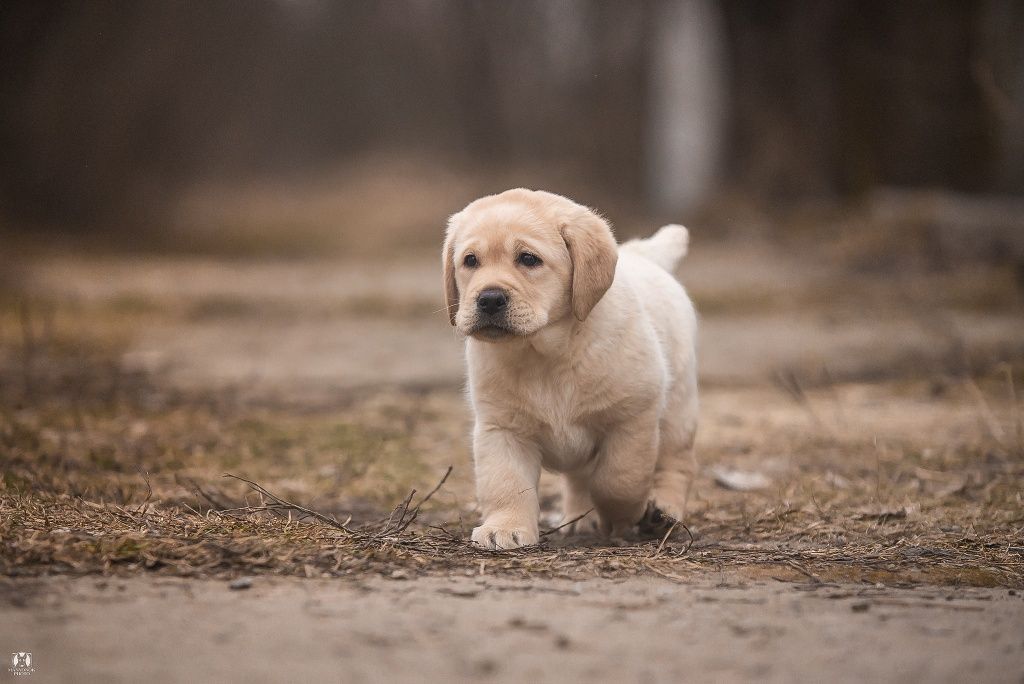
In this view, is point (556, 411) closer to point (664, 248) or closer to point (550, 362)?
point (550, 362)

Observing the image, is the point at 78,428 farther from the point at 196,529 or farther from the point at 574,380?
the point at 574,380

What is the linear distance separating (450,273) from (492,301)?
0.47 metres

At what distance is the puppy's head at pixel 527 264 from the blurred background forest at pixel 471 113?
27.0 feet

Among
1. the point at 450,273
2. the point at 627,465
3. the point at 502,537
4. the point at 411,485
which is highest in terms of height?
the point at 450,273

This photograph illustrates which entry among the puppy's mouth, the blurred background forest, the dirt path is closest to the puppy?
the puppy's mouth

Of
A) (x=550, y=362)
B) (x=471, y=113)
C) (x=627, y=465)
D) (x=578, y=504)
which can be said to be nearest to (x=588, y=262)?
(x=550, y=362)

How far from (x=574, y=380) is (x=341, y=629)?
144 cm

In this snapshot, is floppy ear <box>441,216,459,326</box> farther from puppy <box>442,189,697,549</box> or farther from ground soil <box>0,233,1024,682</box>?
ground soil <box>0,233,1024,682</box>

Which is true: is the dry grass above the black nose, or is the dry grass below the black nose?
below

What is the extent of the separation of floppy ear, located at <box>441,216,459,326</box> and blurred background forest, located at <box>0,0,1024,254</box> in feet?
27.2

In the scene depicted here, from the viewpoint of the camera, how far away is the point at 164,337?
9.43 m

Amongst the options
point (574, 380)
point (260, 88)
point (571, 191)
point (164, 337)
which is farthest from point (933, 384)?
point (260, 88)

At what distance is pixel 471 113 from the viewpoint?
79.1 feet

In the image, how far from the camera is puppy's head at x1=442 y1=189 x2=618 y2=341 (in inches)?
145
